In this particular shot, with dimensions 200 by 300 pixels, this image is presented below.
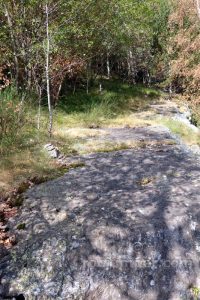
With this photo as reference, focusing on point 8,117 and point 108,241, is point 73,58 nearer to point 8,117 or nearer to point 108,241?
point 8,117

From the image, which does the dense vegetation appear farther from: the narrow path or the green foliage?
the narrow path

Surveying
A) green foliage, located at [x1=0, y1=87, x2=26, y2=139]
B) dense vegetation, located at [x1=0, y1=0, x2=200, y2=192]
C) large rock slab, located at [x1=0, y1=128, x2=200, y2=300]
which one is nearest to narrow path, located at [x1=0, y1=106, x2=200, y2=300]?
large rock slab, located at [x1=0, y1=128, x2=200, y2=300]

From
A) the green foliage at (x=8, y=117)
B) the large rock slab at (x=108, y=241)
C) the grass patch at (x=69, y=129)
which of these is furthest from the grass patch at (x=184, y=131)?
the green foliage at (x=8, y=117)

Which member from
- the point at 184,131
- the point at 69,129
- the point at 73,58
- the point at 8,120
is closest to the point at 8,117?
the point at 8,120

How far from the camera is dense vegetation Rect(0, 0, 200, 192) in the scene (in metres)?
11.0

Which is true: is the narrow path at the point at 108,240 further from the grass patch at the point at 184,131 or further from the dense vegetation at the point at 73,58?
the grass patch at the point at 184,131

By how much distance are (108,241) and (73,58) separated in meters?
14.1

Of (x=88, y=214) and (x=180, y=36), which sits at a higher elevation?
(x=180, y=36)

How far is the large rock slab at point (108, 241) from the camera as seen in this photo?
459 centimetres

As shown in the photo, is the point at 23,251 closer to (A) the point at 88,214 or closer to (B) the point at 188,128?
(A) the point at 88,214

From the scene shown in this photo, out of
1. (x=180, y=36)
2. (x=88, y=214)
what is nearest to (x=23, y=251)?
(x=88, y=214)

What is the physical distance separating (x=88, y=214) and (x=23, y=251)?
4.23 ft

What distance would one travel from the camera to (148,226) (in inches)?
217

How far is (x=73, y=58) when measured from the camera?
17984 millimetres
